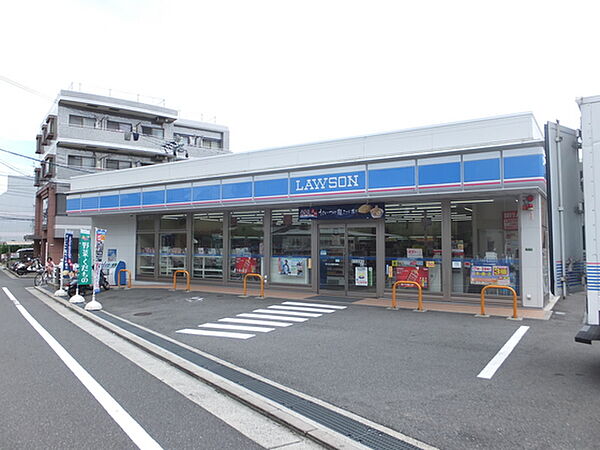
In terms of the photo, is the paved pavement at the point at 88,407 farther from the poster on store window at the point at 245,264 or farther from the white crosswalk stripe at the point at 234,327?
the poster on store window at the point at 245,264

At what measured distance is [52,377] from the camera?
5.92 m

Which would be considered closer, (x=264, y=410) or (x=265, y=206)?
(x=264, y=410)

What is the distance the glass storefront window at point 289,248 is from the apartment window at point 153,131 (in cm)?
2957

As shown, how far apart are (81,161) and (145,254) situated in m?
21.2

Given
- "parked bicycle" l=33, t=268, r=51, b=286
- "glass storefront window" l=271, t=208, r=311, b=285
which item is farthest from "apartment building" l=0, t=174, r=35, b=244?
"glass storefront window" l=271, t=208, r=311, b=285

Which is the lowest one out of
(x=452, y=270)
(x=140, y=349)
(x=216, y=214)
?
Result: (x=140, y=349)

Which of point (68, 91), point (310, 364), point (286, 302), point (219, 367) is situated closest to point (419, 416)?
point (310, 364)

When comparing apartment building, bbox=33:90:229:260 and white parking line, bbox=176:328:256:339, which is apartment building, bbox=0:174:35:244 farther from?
white parking line, bbox=176:328:256:339

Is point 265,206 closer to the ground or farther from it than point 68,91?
closer to the ground

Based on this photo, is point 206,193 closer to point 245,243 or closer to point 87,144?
point 245,243

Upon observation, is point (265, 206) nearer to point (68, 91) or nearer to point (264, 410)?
point (264, 410)

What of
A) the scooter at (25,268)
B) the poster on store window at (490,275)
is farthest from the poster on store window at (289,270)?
the scooter at (25,268)

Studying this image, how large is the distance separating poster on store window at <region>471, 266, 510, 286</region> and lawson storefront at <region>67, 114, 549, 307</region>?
0.09 ft

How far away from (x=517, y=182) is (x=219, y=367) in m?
8.38
